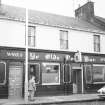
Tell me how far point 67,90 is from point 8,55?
6520 mm

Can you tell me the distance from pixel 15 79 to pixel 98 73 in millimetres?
8994

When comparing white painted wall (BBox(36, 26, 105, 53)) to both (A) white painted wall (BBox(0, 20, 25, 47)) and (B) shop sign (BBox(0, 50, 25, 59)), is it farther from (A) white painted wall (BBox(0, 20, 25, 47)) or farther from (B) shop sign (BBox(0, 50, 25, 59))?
(B) shop sign (BBox(0, 50, 25, 59))

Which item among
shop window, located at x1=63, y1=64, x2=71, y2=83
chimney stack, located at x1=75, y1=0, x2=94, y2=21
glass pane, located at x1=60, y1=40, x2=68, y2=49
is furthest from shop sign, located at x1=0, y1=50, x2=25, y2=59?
chimney stack, located at x1=75, y1=0, x2=94, y2=21

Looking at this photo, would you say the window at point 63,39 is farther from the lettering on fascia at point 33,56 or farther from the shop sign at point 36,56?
the lettering on fascia at point 33,56

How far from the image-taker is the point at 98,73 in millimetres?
24109

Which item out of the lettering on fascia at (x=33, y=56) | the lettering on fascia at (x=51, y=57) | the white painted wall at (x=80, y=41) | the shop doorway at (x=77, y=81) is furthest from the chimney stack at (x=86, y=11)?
the lettering on fascia at (x=33, y=56)

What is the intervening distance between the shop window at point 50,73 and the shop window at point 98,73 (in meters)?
4.28

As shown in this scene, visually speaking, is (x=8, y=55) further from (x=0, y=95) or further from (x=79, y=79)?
(x=79, y=79)

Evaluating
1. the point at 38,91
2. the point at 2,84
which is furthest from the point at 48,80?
the point at 2,84

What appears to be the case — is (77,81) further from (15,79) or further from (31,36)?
(15,79)

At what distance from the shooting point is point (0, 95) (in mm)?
18297

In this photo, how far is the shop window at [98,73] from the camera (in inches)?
936

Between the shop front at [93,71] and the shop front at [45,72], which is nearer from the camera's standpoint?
the shop front at [45,72]

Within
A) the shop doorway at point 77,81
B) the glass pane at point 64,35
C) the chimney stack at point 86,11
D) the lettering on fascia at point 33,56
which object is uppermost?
the chimney stack at point 86,11
